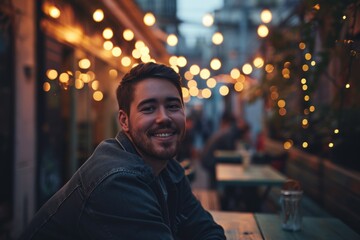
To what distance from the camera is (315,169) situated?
5.09m

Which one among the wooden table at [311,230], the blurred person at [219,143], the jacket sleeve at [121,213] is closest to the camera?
the jacket sleeve at [121,213]

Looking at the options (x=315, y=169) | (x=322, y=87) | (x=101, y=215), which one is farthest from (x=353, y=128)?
(x=322, y=87)

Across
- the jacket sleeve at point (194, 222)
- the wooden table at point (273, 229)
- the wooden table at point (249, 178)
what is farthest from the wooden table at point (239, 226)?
the wooden table at point (249, 178)

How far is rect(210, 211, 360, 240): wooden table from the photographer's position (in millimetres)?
2416

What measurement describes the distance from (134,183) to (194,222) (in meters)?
0.82

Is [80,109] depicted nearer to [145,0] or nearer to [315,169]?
[315,169]

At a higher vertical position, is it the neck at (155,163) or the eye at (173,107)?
the eye at (173,107)

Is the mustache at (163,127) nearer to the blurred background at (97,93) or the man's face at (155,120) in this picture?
the man's face at (155,120)

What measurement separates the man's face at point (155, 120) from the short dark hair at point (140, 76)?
0.08 ft

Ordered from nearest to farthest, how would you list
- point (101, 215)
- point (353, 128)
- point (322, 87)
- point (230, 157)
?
1. point (101, 215)
2. point (353, 128)
3. point (322, 87)
4. point (230, 157)

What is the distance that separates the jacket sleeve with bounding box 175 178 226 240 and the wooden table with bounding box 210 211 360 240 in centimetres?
11

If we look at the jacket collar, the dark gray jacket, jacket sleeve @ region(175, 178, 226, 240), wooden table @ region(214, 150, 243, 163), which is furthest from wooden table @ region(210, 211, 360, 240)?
wooden table @ region(214, 150, 243, 163)

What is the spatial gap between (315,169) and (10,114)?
12.1ft

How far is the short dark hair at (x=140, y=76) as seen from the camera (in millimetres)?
2174
